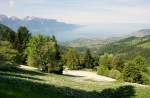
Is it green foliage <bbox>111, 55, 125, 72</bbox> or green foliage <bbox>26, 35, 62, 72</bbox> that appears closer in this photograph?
green foliage <bbox>26, 35, 62, 72</bbox>

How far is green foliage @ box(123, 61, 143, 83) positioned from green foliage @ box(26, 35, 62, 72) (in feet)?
92.1

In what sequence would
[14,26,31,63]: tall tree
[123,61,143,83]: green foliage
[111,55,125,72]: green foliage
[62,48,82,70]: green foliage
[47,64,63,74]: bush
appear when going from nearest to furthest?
1. [47,64,63,74]: bush
2. [123,61,143,83]: green foliage
3. [14,26,31,63]: tall tree
4. [111,55,125,72]: green foliage
5. [62,48,82,70]: green foliage

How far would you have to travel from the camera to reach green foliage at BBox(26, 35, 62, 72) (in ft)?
368

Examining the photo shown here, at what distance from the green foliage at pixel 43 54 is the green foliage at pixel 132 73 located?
28.1 m

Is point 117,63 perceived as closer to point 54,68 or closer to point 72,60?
point 72,60

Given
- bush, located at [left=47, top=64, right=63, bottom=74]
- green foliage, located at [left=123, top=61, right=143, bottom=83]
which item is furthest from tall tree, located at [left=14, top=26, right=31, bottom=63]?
green foliage, located at [left=123, top=61, right=143, bottom=83]

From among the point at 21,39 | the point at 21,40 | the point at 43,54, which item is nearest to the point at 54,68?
the point at 43,54

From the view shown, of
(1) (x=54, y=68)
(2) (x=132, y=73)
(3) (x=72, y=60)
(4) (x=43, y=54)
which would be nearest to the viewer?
(1) (x=54, y=68)

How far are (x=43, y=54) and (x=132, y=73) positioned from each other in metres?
35.3

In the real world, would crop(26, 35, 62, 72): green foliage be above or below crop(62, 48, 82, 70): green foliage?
above

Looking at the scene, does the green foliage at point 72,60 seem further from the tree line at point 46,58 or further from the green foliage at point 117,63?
the green foliage at point 117,63

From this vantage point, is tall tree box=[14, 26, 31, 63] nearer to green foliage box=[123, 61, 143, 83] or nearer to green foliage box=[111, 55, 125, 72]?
green foliage box=[111, 55, 125, 72]

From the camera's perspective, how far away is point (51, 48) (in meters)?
117

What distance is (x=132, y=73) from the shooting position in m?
130
